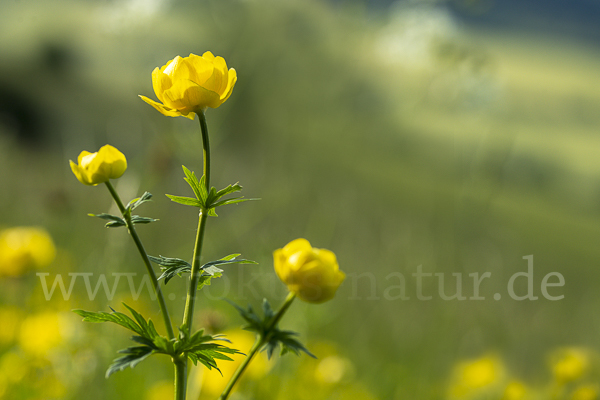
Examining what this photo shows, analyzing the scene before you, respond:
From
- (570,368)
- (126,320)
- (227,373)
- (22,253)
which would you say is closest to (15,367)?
(22,253)

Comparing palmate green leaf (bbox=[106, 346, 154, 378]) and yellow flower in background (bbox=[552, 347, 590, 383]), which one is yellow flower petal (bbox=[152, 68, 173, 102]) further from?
yellow flower in background (bbox=[552, 347, 590, 383])

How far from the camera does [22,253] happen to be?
1113 mm

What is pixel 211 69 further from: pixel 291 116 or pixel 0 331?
pixel 291 116

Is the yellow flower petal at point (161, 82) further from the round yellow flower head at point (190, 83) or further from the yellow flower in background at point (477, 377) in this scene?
the yellow flower in background at point (477, 377)

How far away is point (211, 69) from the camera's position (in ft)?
1.47

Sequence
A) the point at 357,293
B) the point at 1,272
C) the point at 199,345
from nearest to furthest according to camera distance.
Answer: the point at 199,345, the point at 1,272, the point at 357,293

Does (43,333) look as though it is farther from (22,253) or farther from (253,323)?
(253,323)

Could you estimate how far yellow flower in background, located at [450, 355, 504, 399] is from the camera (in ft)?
4.78

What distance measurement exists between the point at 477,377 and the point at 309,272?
126cm

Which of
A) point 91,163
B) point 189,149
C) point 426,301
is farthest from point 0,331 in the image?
point 426,301

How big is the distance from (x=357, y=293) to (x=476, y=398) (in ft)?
4.00

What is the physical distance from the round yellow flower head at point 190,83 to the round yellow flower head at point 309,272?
0.16 metres

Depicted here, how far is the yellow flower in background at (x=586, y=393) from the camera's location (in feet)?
3.22

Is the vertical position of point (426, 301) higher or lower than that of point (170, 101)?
higher
